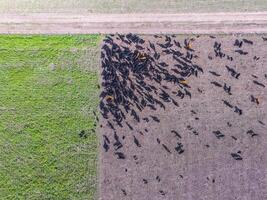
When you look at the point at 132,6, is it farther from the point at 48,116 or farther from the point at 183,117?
the point at 48,116

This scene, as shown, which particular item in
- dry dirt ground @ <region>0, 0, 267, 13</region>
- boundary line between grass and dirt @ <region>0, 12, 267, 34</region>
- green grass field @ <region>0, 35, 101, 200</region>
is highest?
dry dirt ground @ <region>0, 0, 267, 13</region>

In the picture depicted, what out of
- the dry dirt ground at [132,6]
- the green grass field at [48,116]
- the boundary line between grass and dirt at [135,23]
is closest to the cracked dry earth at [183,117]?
the boundary line between grass and dirt at [135,23]

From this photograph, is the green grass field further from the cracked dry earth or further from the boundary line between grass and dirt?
the cracked dry earth

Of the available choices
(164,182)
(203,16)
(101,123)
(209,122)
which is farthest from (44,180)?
(203,16)

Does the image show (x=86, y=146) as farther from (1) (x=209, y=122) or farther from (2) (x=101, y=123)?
(1) (x=209, y=122)

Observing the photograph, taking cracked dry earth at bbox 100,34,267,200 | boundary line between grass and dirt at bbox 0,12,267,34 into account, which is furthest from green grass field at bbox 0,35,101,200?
cracked dry earth at bbox 100,34,267,200

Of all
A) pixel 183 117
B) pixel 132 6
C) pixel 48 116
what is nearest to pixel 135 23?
pixel 132 6
